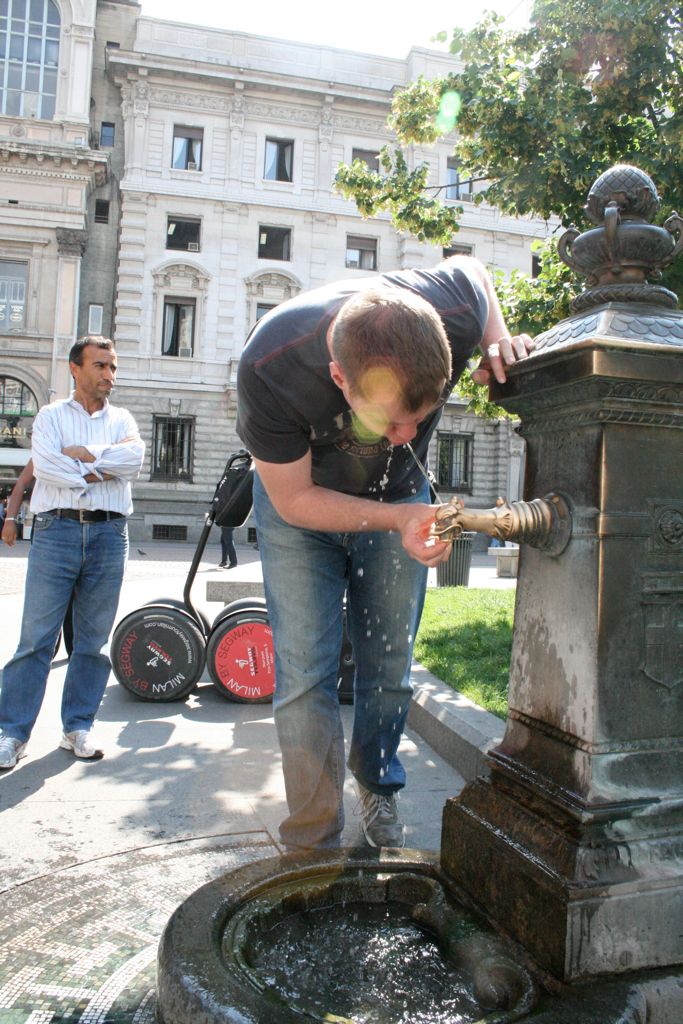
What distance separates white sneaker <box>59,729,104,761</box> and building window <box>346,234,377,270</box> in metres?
25.1

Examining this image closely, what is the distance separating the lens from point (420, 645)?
6516mm

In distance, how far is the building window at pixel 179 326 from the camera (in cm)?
2575

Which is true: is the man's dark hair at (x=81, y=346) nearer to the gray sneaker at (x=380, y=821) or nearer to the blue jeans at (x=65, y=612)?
the blue jeans at (x=65, y=612)

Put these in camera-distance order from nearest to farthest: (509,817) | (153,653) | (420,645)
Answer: (509,817)
(153,653)
(420,645)

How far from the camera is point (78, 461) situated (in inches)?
154

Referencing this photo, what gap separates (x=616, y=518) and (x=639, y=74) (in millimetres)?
6150

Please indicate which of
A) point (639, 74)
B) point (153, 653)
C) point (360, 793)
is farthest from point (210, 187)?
point (360, 793)

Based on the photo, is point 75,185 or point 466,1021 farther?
point 75,185

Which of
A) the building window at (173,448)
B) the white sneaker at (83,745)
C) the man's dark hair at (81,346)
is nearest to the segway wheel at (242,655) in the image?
the white sneaker at (83,745)

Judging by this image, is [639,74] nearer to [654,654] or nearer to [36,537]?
[36,537]

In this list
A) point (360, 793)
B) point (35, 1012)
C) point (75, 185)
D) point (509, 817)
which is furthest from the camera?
point (75, 185)

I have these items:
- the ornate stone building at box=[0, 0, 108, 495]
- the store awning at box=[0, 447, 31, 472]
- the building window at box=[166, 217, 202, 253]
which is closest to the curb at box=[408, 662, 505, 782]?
the ornate stone building at box=[0, 0, 108, 495]

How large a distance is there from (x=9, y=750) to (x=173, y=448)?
22.7 meters

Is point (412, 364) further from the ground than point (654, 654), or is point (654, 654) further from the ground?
point (412, 364)
